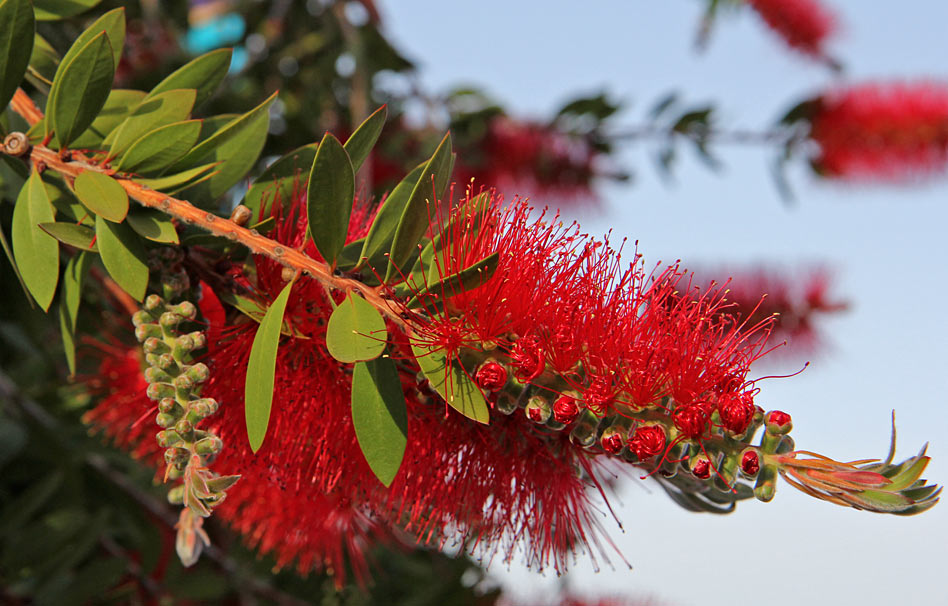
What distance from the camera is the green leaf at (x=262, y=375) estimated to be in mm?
737

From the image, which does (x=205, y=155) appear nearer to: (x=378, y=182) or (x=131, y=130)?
(x=131, y=130)

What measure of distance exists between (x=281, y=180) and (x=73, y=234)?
220mm

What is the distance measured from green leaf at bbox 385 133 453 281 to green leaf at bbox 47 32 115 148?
337 millimetres

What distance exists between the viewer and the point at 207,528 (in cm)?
177

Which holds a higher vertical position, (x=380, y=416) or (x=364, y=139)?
(x=364, y=139)

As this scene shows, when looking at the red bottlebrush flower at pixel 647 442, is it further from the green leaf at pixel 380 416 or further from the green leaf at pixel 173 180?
the green leaf at pixel 173 180

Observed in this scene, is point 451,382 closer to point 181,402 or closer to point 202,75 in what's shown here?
point 181,402

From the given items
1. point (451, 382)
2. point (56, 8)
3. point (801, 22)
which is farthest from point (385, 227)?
point (801, 22)

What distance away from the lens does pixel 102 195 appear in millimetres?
770

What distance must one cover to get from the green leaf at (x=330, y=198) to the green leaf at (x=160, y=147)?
0.49 feet

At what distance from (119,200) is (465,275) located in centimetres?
33

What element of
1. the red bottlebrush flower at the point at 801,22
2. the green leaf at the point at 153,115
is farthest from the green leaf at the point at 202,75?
the red bottlebrush flower at the point at 801,22

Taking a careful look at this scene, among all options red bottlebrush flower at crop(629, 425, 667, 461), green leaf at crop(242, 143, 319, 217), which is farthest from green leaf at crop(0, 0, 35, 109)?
red bottlebrush flower at crop(629, 425, 667, 461)

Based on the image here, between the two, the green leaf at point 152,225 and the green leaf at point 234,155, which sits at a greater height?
the green leaf at point 234,155
